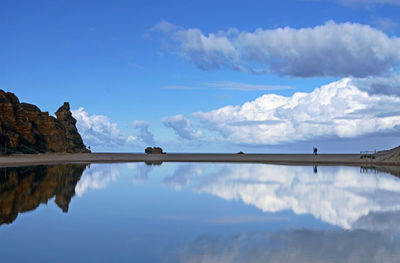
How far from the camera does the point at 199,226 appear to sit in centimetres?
1399

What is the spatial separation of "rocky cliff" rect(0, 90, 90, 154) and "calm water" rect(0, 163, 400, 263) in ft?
220

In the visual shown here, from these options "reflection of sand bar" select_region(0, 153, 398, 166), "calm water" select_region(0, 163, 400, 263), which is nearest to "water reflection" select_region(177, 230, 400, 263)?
"calm water" select_region(0, 163, 400, 263)

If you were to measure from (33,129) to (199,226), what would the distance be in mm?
98465

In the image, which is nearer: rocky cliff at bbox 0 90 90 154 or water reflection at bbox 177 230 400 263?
water reflection at bbox 177 230 400 263

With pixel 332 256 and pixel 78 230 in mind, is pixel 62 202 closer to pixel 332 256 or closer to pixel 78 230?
pixel 78 230

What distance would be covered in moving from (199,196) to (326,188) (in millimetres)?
9445

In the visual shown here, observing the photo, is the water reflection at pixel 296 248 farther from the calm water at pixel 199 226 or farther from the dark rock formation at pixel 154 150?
the dark rock formation at pixel 154 150

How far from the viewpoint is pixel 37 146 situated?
322ft

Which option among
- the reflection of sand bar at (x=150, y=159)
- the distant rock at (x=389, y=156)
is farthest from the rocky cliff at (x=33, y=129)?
the distant rock at (x=389, y=156)

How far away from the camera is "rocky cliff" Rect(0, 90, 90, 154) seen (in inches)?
3321

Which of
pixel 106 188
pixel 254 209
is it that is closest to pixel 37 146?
pixel 106 188

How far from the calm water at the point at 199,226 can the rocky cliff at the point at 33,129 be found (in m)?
67.1

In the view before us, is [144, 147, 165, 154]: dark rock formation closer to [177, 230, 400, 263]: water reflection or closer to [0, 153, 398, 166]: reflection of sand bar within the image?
[0, 153, 398, 166]: reflection of sand bar

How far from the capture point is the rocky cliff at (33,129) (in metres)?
84.4
